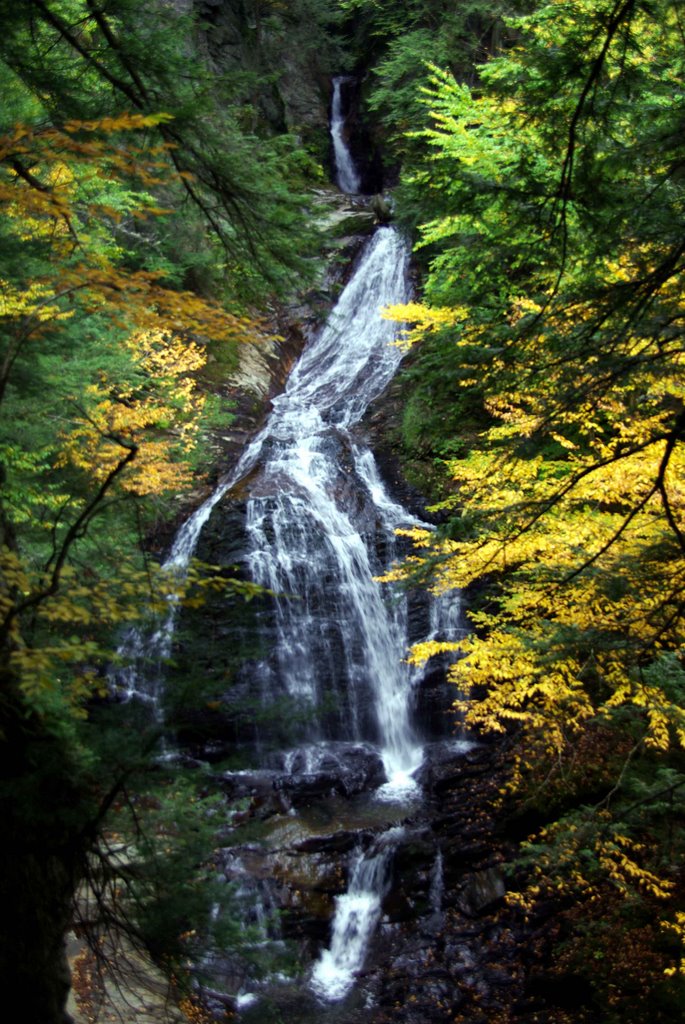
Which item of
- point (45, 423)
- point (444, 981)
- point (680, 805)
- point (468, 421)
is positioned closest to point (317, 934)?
point (444, 981)

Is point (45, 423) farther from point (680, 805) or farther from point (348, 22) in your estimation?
point (348, 22)

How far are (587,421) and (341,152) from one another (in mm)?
24361

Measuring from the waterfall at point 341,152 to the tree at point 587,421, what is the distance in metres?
17.2

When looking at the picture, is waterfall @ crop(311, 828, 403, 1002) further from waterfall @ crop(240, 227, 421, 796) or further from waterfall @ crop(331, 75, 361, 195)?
waterfall @ crop(331, 75, 361, 195)

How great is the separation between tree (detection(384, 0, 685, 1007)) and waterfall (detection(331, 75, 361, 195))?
1720 cm

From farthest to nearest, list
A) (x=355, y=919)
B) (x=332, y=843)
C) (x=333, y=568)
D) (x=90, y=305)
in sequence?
(x=333, y=568) < (x=332, y=843) < (x=355, y=919) < (x=90, y=305)

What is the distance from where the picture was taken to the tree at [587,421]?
134 inches

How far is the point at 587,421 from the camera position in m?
6.32

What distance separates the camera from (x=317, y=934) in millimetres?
7930

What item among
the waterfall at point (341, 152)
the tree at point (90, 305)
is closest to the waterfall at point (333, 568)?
the tree at point (90, 305)

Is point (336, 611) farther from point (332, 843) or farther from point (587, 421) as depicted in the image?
point (587, 421)

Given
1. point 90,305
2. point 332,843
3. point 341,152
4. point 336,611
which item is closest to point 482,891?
point 332,843

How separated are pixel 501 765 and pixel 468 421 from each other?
240 inches

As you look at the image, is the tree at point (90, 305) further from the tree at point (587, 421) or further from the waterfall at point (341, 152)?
the waterfall at point (341, 152)
